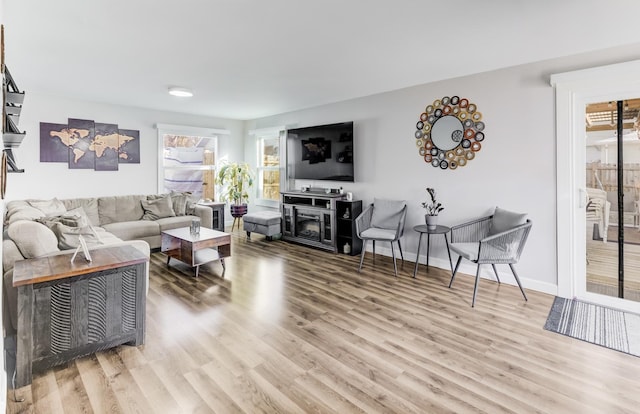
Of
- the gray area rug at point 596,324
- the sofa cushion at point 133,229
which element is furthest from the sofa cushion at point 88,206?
the gray area rug at point 596,324

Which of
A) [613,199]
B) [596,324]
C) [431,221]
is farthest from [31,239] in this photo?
[613,199]

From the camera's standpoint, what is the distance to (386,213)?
4488mm

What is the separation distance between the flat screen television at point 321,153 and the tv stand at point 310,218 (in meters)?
0.38

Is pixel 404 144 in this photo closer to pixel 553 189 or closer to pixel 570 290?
pixel 553 189

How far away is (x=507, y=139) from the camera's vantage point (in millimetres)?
3580

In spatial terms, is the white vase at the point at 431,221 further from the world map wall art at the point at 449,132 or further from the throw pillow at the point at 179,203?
the throw pillow at the point at 179,203

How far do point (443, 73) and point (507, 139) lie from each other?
3.36ft

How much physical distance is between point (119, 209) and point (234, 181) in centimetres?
231

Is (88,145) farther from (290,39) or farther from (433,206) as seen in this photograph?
(433,206)

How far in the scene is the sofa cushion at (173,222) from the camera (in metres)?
4.98

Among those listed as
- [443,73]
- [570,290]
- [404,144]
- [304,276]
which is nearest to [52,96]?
[304,276]

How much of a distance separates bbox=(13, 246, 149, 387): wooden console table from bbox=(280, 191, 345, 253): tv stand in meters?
2.96

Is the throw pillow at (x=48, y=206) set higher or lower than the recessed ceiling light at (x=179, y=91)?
lower

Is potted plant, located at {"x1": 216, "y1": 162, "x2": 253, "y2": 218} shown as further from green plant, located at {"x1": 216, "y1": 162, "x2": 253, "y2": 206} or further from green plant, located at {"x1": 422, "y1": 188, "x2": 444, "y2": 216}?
green plant, located at {"x1": 422, "y1": 188, "x2": 444, "y2": 216}
